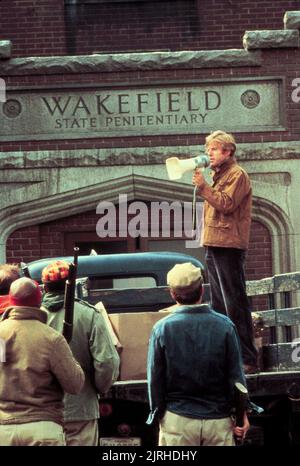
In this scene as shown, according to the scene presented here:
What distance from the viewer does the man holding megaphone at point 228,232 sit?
9055 millimetres

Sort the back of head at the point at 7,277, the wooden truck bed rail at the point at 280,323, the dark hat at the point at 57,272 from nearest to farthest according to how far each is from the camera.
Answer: the dark hat at the point at 57,272
the back of head at the point at 7,277
the wooden truck bed rail at the point at 280,323

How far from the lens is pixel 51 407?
7.27 m

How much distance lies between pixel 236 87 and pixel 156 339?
10.6m

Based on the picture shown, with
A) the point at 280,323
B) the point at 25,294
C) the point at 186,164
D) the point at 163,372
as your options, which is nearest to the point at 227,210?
the point at 186,164

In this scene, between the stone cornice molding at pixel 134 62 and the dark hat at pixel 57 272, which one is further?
the stone cornice molding at pixel 134 62

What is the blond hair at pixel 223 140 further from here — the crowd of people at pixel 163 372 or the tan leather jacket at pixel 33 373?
the tan leather jacket at pixel 33 373

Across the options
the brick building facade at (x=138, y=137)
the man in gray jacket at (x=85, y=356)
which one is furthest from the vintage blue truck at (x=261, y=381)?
the brick building facade at (x=138, y=137)

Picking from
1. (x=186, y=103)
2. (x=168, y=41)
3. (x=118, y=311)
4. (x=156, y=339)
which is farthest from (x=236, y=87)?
(x=156, y=339)

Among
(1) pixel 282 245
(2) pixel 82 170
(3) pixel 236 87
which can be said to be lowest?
(1) pixel 282 245

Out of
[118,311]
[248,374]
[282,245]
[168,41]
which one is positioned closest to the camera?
[248,374]

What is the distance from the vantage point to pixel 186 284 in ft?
24.0

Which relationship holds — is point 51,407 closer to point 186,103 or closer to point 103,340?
point 103,340

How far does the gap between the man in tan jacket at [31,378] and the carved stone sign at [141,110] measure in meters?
10.4

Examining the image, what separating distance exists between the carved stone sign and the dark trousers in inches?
334
